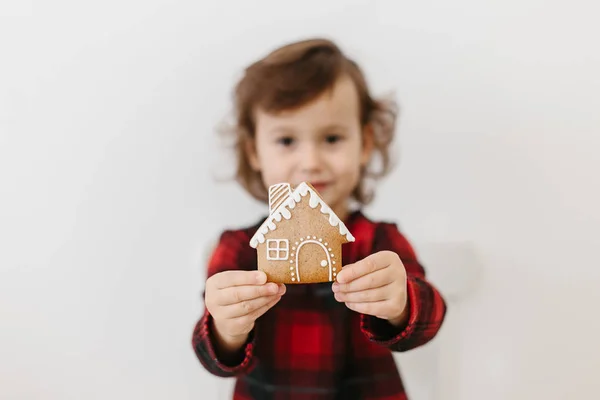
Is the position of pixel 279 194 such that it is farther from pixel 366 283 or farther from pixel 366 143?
pixel 366 143

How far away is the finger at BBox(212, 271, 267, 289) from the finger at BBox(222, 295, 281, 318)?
0.02 m

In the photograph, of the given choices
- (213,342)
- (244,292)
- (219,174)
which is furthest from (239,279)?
(219,174)

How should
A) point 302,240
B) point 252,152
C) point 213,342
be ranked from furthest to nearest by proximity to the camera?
1. point 252,152
2. point 213,342
3. point 302,240

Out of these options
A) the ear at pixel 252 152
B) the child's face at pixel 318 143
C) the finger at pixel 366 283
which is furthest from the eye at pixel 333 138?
the finger at pixel 366 283

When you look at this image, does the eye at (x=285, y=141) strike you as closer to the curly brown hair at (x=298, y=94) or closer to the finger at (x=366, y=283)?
the curly brown hair at (x=298, y=94)

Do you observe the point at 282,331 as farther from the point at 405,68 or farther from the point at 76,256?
the point at 405,68

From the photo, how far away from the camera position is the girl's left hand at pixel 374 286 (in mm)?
593

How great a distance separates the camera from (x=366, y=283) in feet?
1.97

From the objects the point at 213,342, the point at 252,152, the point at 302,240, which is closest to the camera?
the point at 302,240

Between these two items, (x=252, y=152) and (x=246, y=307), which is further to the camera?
(x=252, y=152)

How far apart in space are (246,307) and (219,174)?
36cm

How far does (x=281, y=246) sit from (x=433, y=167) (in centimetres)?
43

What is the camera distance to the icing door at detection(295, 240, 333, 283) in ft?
1.89

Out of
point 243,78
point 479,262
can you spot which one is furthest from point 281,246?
point 479,262
